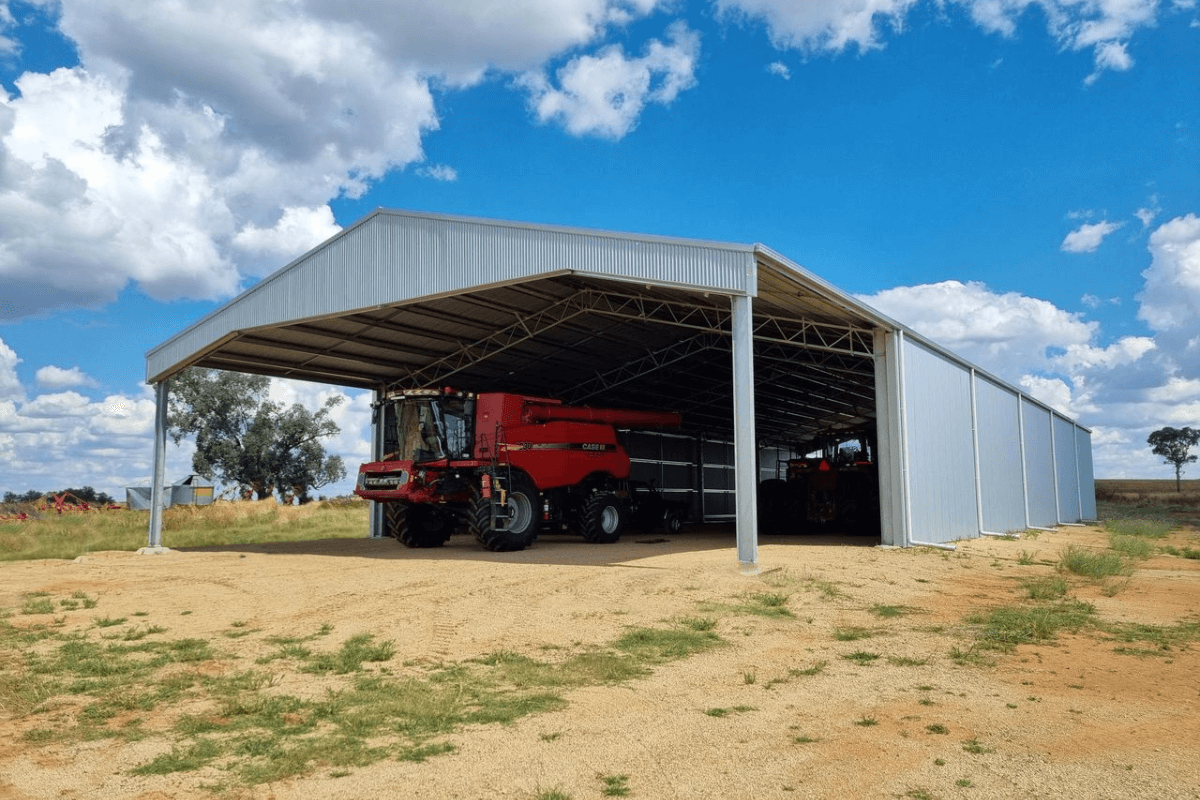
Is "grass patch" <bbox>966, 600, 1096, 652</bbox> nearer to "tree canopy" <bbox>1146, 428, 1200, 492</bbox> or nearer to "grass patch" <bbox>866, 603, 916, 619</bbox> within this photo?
"grass patch" <bbox>866, 603, 916, 619</bbox>

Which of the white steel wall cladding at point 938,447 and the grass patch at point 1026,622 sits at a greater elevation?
the white steel wall cladding at point 938,447

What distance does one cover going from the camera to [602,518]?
67.4 feet

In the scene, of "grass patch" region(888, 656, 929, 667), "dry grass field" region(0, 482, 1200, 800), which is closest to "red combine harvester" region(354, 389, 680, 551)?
"dry grass field" region(0, 482, 1200, 800)

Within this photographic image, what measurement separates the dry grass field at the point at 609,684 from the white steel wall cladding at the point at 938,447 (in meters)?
4.55

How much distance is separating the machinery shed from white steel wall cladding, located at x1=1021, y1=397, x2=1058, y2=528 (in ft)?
0.42

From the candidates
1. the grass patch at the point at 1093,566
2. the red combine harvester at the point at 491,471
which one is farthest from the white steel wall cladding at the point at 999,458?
the red combine harvester at the point at 491,471

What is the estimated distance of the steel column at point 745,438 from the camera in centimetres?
1386

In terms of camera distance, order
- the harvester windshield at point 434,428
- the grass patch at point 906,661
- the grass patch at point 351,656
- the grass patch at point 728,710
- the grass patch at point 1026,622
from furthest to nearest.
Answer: the harvester windshield at point 434,428 → the grass patch at point 1026,622 → the grass patch at point 351,656 → the grass patch at point 906,661 → the grass patch at point 728,710

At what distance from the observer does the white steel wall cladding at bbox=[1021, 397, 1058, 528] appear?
90.4 ft

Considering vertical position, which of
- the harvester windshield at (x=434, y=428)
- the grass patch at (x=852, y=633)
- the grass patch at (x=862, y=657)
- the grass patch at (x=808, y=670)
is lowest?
the grass patch at (x=808, y=670)

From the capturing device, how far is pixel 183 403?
49.7 m

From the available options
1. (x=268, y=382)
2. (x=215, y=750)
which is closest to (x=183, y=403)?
(x=268, y=382)

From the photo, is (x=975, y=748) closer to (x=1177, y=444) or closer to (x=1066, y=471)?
(x=1066, y=471)

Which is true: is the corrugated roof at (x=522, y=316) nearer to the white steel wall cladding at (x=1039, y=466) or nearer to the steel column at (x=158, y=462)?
the steel column at (x=158, y=462)
